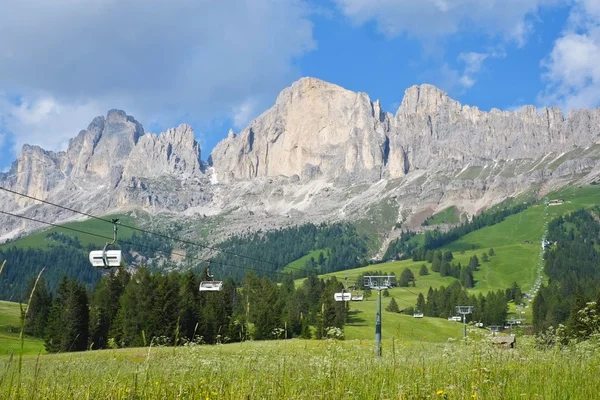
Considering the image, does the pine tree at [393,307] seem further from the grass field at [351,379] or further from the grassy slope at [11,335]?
the grass field at [351,379]

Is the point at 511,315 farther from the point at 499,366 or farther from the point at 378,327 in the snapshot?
the point at 499,366

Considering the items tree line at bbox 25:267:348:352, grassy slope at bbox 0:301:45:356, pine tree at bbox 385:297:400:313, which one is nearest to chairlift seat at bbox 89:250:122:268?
tree line at bbox 25:267:348:352

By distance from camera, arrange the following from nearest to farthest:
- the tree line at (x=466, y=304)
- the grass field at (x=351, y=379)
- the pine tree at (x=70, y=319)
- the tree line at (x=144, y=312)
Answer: the grass field at (x=351, y=379) < the tree line at (x=144, y=312) < the pine tree at (x=70, y=319) < the tree line at (x=466, y=304)

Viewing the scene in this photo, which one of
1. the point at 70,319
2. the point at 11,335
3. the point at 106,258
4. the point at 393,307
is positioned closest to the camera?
the point at 106,258

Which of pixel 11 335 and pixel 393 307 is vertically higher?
pixel 393 307

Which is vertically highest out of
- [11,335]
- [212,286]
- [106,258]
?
[106,258]

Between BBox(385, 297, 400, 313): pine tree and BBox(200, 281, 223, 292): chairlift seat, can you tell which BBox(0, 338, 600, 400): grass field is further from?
BBox(385, 297, 400, 313): pine tree

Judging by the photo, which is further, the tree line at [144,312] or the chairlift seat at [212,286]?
the tree line at [144,312]

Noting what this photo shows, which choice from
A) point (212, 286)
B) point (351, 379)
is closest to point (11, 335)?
point (212, 286)

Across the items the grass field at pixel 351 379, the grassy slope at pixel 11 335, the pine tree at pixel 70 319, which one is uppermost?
the grass field at pixel 351 379

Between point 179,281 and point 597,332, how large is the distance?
76565 millimetres

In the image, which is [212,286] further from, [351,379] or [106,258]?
[351,379]

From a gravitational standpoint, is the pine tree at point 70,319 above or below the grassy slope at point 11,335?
above

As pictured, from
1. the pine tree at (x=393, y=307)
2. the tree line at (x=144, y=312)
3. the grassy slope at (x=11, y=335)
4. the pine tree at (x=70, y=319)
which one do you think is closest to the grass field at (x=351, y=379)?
the tree line at (x=144, y=312)
